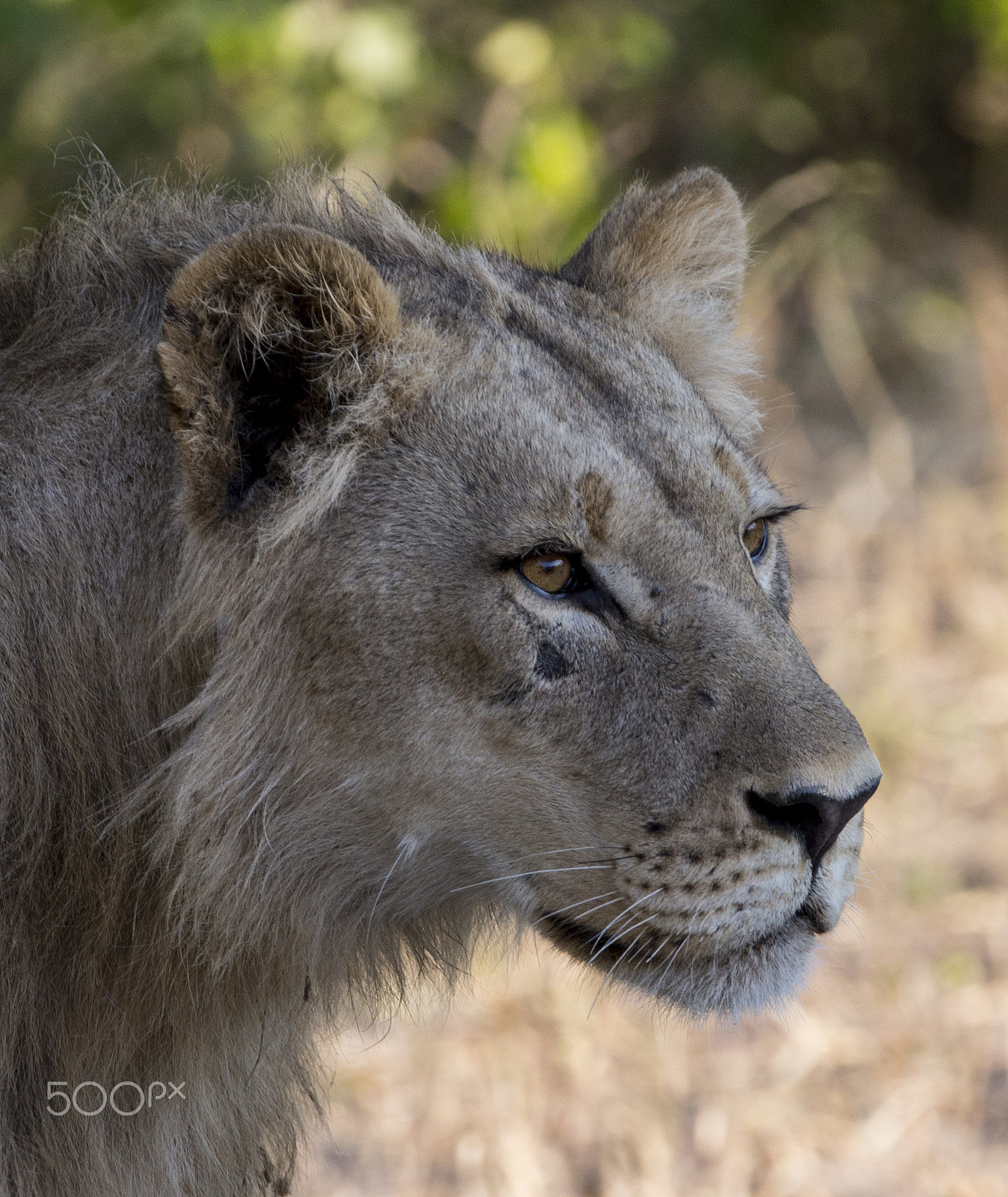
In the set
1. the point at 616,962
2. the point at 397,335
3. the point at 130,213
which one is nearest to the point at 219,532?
the point at 397,335


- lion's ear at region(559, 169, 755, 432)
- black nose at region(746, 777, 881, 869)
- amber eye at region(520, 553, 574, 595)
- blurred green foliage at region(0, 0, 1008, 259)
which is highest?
blurred green foliage at region(0, 0, 1008, 259)

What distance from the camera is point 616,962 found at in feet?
7.13

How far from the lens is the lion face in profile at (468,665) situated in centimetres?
204

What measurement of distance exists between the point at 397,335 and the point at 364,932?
1003 mm

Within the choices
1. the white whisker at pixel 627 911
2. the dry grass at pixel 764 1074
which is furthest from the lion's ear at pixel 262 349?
the dry grass at pixel 764 1074

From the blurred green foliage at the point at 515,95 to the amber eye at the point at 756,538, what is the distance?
2264 mm

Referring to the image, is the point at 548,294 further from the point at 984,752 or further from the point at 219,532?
the point at 984,752

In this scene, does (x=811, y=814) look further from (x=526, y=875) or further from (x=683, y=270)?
(x=683, y=270)

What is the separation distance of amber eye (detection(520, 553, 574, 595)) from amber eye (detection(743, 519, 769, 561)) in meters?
0.46

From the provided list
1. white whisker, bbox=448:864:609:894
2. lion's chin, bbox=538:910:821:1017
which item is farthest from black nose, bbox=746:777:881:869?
white whisker, bbox=448:864:609:894

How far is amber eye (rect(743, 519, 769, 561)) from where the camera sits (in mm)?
2500

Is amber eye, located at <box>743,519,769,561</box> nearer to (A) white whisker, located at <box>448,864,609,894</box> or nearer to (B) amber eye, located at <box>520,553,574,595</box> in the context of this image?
(B) amber eye, located at <box>520,553,574,595</box>

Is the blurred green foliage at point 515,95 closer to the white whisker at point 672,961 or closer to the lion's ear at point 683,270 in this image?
the lion's ear at point 683,270

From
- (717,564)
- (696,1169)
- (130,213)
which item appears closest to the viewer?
(717,564)
